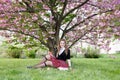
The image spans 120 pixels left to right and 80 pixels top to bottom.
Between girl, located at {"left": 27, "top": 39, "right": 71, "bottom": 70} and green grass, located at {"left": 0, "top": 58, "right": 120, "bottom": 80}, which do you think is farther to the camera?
girl, located at {"left": 27, "top": 39, "right": 71, "bottom": 70}

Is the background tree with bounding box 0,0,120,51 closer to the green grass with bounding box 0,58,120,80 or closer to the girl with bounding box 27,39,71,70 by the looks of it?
the girl with bounding box 27,39,71,70

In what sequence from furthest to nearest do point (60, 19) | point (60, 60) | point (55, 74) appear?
point (60, 19) < point (60, 60) < point (55, 74)

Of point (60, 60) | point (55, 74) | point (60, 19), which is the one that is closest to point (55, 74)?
point (55, 74)

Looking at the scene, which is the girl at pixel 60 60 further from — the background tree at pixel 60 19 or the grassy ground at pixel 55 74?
the background tree at pixel 60 19

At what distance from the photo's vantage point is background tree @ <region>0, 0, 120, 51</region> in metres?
10.3

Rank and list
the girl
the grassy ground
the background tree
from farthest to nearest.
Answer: the background tree < the girl < the grassy ground

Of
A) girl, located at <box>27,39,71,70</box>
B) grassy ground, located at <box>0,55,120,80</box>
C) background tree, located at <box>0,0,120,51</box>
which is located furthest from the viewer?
background tree, located at <box>0,0,120,51</box>

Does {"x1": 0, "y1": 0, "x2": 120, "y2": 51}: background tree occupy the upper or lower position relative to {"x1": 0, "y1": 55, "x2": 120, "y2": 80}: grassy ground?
upper

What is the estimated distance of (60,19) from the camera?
36.1 feet

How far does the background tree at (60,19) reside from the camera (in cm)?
1029

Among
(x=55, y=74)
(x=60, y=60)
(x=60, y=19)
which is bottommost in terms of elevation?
(x=55, y=74)

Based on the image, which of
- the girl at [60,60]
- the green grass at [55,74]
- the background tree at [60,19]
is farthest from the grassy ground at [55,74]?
the background tree at [60,19]

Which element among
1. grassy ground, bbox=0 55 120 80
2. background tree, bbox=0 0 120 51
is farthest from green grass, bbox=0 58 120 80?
background tree, bbox=0 0 120 51

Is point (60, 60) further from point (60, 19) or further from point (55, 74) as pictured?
point (55, 74)
